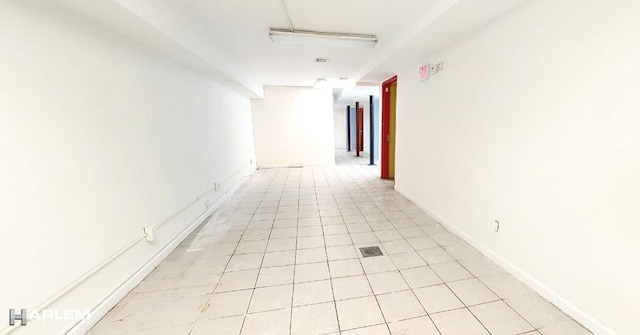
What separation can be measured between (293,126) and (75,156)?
5.99 meters

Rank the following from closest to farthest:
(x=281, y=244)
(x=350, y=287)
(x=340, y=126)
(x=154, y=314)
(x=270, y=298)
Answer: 1. (x=154, y=314)
2. (x=270, y=298)
3. (x=350, y=287)
4. (x=281, y=244)
5. (x=340, y=126)

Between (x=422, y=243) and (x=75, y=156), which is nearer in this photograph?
(x=75, y=156)

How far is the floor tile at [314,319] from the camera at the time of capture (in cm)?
156

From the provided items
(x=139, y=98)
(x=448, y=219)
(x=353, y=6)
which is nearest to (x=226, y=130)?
(x=139, y=98)

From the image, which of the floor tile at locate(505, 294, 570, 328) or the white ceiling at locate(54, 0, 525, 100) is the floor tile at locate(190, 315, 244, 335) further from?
the white ceiling at locate(54, 0, 525, 100)

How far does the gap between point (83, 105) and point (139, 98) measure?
63 centimetres

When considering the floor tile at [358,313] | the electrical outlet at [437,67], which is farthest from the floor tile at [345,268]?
the electrical outlet at [437,67]

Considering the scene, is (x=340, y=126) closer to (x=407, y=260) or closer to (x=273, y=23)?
(x=273, y=23)

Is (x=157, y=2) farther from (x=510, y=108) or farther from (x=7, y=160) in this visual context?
(x=510, y=108)

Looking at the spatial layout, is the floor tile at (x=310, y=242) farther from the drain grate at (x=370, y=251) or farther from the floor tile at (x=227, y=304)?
the floor tile at (x=227, y=304)

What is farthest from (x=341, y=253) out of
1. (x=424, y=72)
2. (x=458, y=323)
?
(x=424, y=72)

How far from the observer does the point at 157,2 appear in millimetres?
1974

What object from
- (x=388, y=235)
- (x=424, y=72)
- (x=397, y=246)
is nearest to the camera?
(x=397, y=246)

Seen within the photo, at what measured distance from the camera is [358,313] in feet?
5.57
